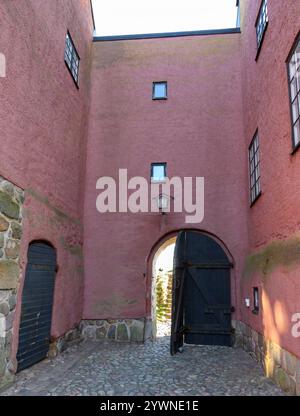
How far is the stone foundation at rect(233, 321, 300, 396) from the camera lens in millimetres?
3798

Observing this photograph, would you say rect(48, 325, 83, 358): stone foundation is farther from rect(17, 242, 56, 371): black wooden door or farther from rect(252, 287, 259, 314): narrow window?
rect(252, 287, 259, 314): narrow window

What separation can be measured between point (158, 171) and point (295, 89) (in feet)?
14.0

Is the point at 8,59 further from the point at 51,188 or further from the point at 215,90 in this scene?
the point at 215,90

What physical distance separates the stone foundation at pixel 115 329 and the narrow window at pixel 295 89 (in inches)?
203

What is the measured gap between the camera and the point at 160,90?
859 cm

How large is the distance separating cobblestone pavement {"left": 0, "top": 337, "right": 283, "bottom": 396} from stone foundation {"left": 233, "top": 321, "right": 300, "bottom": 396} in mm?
135

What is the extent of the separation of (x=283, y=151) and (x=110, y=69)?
601 cm

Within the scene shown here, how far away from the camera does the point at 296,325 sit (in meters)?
3.83

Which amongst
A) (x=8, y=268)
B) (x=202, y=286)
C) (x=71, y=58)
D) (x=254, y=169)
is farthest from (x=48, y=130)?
(x=202, y=286)

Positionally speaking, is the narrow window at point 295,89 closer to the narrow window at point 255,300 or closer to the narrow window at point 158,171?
the narrow window at point 255,300

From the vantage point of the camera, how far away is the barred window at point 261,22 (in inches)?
226

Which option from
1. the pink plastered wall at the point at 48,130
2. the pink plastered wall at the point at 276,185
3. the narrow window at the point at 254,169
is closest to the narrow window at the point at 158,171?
the pink plastered wall at the point at 48,130

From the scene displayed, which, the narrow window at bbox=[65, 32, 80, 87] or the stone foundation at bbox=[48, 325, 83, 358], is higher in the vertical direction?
the narrow window at bbox=[65, 32, 80, 87]

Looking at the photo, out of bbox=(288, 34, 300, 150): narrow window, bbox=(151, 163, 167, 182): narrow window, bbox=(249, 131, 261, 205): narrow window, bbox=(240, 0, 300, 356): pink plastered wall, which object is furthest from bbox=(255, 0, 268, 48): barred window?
bbox=(151, 163, 167, 182): narrow window
